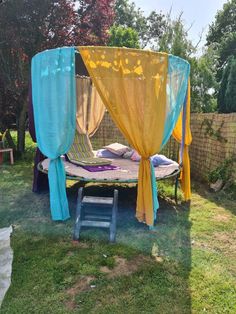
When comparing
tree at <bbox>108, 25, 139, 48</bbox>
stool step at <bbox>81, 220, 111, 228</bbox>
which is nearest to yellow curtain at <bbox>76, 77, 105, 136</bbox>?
stool step at <bbox>81, 220, 111, 228</bbox>

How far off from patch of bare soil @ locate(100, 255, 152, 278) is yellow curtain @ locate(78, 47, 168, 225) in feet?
4.63

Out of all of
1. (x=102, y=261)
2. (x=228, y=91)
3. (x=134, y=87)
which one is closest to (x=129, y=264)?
(x=102, y=261)

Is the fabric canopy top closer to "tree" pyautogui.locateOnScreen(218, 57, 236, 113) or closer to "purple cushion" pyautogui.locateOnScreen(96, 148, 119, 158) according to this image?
"purple cushion" pyautogui.locateOnScreen(96, 148, 119, 158)

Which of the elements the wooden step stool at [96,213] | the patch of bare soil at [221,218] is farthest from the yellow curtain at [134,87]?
the patch of bare soil at [221,218]

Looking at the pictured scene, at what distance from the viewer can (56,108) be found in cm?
432

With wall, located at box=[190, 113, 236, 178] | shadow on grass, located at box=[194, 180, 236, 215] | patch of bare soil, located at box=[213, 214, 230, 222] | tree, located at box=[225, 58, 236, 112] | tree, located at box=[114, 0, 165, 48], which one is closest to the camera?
patch of bare soil, located at box=[213, 214, 230, 222]

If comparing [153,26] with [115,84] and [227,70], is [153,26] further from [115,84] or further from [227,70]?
[115,84]

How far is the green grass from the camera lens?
109 inches

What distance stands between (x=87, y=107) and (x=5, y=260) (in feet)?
15.7

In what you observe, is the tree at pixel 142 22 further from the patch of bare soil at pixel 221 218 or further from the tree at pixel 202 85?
the patch of bare soil at pixel 221 218

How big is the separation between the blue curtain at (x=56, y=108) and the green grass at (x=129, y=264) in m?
0.60

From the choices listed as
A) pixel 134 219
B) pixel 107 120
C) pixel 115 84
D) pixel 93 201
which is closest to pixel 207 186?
pixel 134 219

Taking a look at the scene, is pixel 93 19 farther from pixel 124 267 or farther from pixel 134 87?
pixel 124 267

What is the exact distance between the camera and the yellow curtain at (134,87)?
13.1 feet
